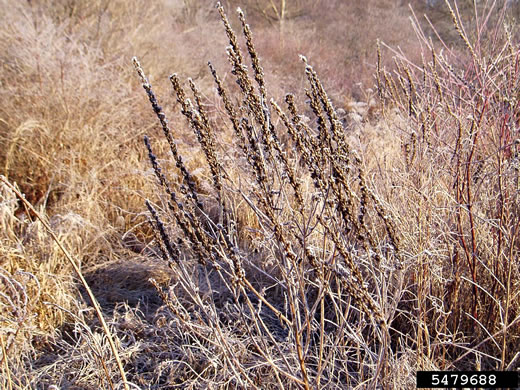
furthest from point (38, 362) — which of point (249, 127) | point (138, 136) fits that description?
point (138, 136)

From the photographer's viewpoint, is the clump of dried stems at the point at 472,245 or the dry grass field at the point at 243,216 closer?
the dry grass field at the point at 243,216

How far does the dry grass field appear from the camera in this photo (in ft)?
3.39

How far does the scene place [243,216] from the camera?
2.85m

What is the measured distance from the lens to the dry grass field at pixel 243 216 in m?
1.03

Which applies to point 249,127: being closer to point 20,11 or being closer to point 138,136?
point 138,136

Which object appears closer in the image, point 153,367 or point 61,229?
point 153,367

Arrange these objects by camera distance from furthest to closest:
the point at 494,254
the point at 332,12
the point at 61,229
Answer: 1. the point at 332,12
2. the point at 61,229
3. the point at 494,254

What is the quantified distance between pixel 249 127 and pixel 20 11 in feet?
16.1

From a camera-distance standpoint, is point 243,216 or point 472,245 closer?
point 472,245

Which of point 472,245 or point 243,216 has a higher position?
point 472,245

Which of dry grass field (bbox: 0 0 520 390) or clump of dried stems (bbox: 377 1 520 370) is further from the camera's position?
clump of dried stems (bbox: 377 1 520 370)

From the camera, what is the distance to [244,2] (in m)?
15.4

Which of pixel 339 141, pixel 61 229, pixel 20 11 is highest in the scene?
pixel 20 11

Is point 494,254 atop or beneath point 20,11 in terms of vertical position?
beneath
